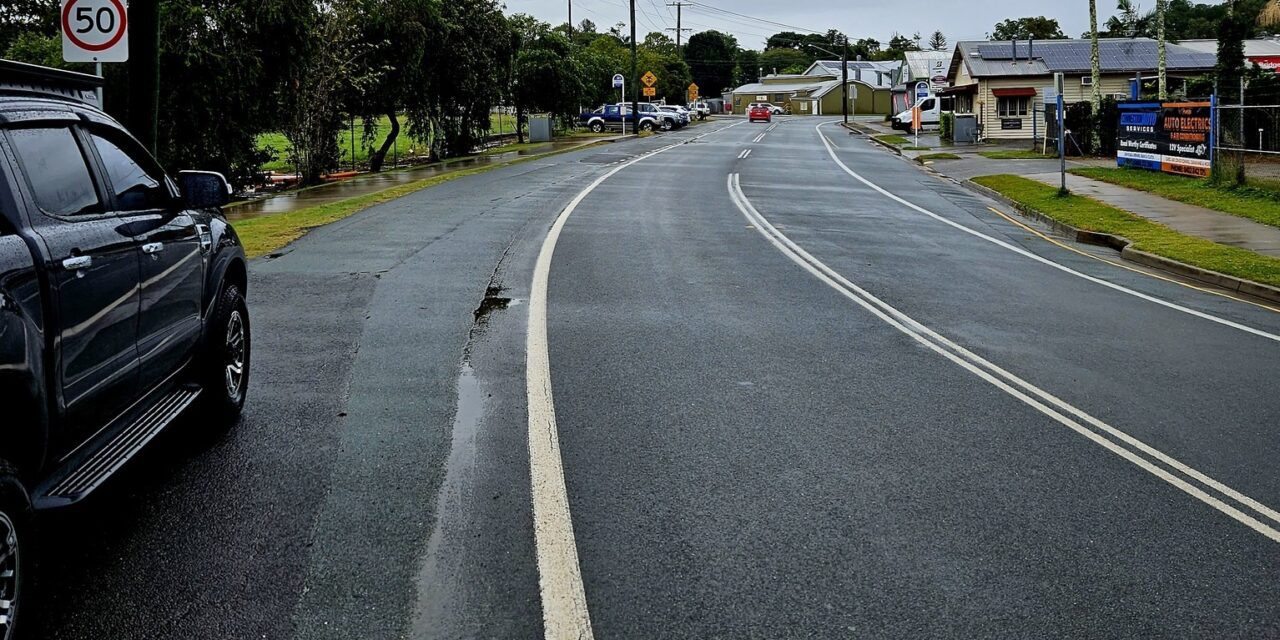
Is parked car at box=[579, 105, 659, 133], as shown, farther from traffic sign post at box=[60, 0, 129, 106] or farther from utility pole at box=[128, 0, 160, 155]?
traffic sign post at box=[60, 0, 129, 106]

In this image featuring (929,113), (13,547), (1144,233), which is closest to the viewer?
(13,547)

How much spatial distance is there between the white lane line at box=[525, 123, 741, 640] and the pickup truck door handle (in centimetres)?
212

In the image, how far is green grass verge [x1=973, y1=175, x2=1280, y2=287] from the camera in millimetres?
14844

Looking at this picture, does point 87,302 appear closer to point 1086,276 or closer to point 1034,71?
point 1086,276

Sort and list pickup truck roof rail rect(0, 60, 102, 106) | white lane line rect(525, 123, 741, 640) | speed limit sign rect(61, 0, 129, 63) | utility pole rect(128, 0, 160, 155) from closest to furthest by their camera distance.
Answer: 1. white lane line rect(525, 123, 741, 640)
2. pickup truck roof rail rect(0, 60, 102, 106)
3. speed limit sign rect(61, 0, 129, 63)
4. utility pole rect(128, 0, 160, 155)

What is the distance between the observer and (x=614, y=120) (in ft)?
230

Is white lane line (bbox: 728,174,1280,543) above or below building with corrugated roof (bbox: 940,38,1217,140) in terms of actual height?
below

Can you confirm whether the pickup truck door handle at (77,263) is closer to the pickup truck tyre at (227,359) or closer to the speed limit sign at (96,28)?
the pickup truck tyre at (227,359)

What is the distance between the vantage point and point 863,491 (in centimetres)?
591

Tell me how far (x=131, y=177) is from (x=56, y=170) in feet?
3.15

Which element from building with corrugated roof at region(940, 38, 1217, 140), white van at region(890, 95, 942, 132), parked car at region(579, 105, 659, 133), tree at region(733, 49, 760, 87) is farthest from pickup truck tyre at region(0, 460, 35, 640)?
tree at region(733, 49, 760, 87)

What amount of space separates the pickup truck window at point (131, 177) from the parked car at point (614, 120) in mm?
62292

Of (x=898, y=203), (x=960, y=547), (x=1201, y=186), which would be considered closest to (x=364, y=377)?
(x=960, y=547)

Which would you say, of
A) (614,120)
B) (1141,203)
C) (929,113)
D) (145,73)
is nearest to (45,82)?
(145,73)
